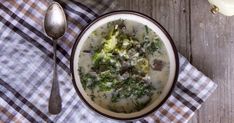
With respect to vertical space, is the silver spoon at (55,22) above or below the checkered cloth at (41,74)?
above

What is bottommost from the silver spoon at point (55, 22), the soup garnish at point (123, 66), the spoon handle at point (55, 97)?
the spoon handle at point (55, 97)

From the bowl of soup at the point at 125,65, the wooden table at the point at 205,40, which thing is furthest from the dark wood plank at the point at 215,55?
the bowl of soup at the point at 125,65

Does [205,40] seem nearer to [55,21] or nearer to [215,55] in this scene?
[215,55]

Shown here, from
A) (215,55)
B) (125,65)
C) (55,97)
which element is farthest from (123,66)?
(215,55)

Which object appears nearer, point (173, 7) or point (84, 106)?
point (84, 106)

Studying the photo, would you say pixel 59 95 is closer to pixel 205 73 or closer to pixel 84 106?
pixel 84 106

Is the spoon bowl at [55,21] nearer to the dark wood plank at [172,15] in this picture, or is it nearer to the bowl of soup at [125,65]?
the bowl of soup at [125,65]

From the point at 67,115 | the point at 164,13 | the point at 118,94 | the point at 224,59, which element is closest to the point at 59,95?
the point at 67,115

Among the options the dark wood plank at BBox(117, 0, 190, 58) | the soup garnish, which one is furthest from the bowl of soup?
the dark wood plank at BBox(117, 0, 190, 58)
